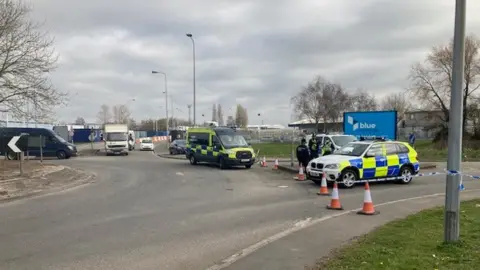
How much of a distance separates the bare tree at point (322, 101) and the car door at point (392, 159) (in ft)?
208

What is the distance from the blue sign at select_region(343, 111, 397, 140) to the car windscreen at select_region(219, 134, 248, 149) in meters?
5.63

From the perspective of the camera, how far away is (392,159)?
607 inches

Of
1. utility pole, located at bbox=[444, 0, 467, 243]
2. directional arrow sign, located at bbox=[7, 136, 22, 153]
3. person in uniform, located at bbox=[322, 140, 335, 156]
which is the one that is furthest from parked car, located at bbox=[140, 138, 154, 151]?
utility pole, located at bbox=[444, 0, 467, 243]

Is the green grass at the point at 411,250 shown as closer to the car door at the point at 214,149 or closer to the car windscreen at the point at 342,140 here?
the car windscreen at the point at 342,140

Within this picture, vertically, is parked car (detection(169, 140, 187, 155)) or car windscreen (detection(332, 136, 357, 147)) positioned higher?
car windscreen (detection(332, 136, 357, 147))

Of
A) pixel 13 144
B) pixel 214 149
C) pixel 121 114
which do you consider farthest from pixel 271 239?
pixel 121 114

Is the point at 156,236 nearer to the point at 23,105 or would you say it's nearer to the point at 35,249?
the point at 35,249

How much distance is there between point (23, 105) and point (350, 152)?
1423cm

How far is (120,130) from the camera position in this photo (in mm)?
39312

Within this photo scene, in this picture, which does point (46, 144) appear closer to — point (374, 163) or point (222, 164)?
point (222, 164)

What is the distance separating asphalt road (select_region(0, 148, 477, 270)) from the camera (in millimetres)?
6445

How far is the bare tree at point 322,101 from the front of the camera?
7831cm

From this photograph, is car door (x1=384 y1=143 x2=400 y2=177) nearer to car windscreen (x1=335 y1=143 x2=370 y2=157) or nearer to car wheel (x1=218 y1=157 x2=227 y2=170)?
car windscreen (x1=335 y1=143 x2=370 y2=157)

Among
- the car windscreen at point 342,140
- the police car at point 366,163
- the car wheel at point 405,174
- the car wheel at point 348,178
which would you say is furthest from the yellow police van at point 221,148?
the car wheel at point 405,174
